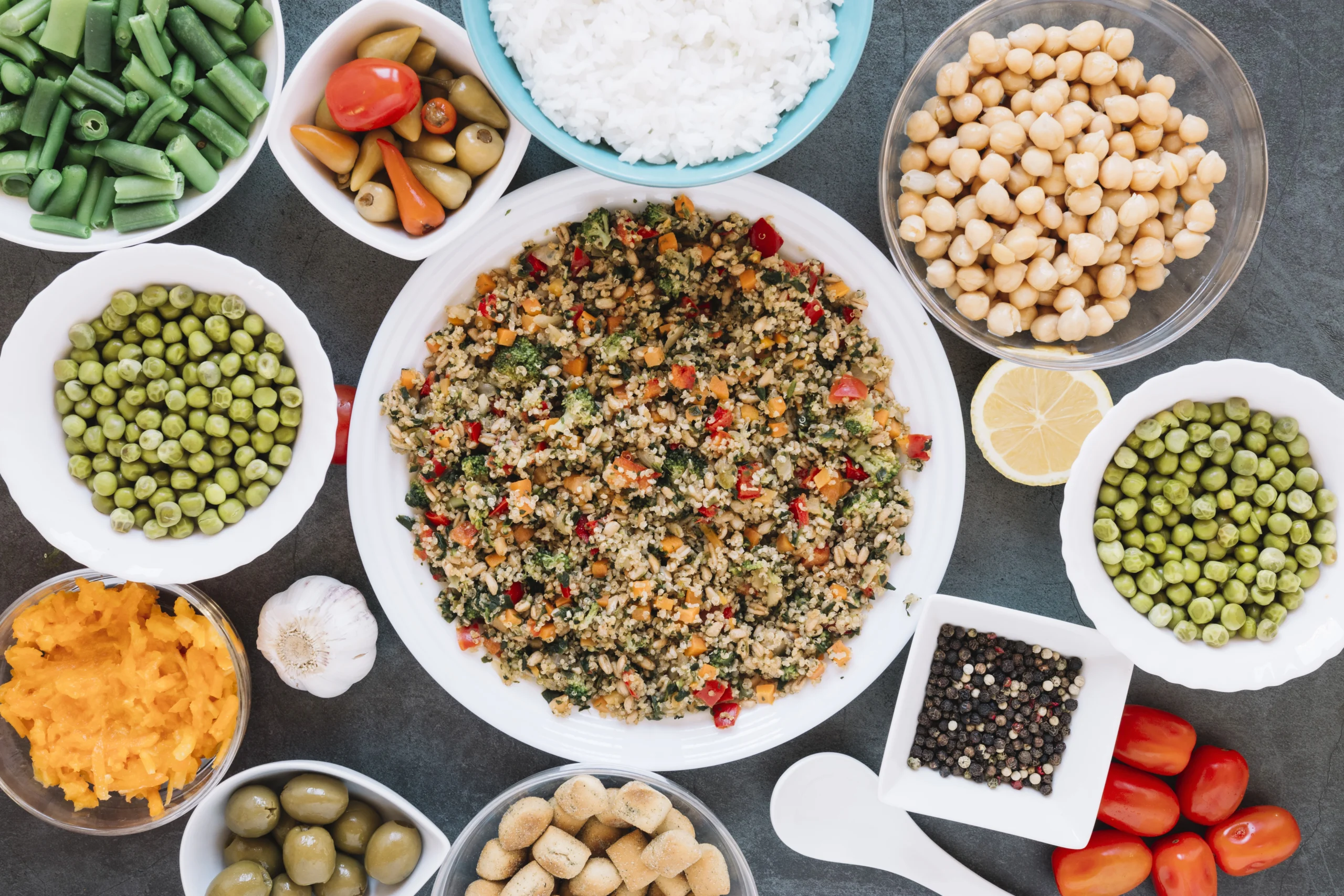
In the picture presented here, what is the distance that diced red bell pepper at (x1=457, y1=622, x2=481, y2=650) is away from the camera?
2561mm

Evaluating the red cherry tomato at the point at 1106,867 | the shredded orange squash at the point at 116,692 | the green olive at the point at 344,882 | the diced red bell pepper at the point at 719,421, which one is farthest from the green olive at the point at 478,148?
the red cherry tomato at the point at 1106,867

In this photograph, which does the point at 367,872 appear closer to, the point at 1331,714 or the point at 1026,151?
the point at 1026,151

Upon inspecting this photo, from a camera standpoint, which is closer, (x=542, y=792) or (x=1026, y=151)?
(x=1026, y=151)

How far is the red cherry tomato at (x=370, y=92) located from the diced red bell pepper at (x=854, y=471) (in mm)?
1484

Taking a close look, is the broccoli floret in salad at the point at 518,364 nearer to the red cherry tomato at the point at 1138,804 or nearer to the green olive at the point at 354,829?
the green olive at the point at 354,829

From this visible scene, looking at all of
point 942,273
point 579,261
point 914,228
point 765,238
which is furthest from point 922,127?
point 579,261

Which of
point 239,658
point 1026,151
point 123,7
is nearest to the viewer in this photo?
point 123,7

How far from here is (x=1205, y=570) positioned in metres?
2.38

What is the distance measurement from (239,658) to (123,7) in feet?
5.86

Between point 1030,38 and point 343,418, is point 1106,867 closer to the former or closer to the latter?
point 1030,38

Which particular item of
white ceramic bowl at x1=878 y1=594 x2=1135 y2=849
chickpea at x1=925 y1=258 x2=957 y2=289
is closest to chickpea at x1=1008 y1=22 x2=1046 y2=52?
→ chickpea at x1=925 y1=258 x2=957 y2=289

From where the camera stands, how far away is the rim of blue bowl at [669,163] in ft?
6.96

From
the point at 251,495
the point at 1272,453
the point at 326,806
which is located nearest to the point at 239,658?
the point at 326,806

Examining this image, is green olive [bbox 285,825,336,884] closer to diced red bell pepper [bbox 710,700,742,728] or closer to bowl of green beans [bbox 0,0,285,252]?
diced red bell pepper [bbox 710,700,742,728]
